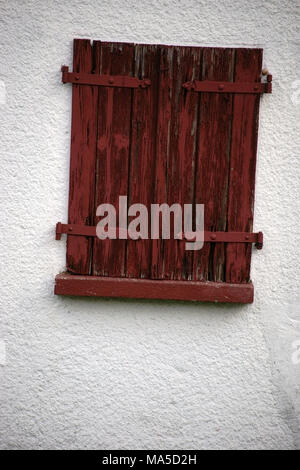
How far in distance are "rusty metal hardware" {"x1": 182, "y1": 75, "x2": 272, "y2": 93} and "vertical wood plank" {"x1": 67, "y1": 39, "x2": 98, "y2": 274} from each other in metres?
0.48

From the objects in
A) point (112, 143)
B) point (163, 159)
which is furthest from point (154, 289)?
point (112, 143)

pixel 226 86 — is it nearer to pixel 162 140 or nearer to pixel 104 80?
pixel 162 140

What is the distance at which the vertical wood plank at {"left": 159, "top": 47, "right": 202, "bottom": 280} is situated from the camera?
6.89ft

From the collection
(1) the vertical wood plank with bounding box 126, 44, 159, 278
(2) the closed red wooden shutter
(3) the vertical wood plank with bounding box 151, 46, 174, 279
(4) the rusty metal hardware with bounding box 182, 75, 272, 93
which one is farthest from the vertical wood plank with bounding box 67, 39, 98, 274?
(4) the rusty metal hardware with bounding box 182, 75, 272, 93

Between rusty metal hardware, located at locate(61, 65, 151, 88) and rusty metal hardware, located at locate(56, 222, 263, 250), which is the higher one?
rusty metal hardware, located at locate(61, 65, 151, 88)

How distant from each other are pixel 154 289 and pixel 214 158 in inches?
27.8

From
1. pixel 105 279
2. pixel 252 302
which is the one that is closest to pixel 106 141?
pixel 105 279

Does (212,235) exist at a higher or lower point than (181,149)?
lower

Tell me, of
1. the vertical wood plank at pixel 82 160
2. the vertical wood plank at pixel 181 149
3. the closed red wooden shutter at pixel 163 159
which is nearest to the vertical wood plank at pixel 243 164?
A: the closed red wooden shutter at pixel 163 159

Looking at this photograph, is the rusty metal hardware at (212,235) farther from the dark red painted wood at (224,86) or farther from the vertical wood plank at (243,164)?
the dark red painted wood at (224,86)

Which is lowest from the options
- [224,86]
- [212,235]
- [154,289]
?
[154,289]

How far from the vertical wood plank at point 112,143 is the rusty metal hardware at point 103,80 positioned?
0.02m

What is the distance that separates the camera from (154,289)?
213 centimetres

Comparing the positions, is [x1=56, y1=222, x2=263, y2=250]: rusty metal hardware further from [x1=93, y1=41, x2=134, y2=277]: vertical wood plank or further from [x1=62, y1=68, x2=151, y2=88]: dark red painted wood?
[x1=62, y1=68, x2=151, y2=88]: dark red painted wood
